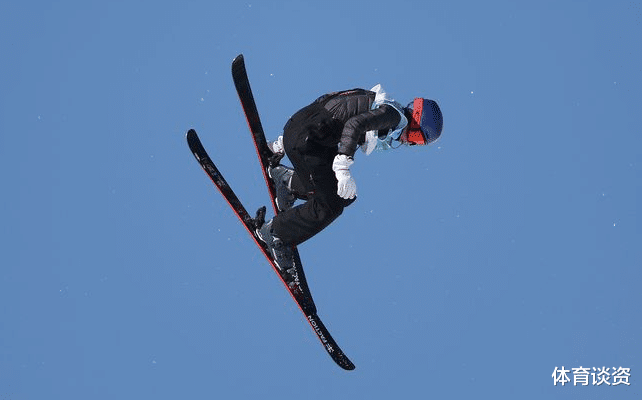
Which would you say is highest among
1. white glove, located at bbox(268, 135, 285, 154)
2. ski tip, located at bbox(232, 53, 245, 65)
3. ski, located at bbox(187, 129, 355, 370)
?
ski tip, located at bbox(232, 53, 245, 65)

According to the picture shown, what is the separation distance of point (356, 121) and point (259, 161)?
1715 millimetres

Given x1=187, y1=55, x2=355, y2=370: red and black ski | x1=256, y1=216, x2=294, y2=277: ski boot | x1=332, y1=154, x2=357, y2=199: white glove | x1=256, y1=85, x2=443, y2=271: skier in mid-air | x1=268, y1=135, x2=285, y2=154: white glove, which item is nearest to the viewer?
x1=332, y1=154, x2=357, y2=199: white glove

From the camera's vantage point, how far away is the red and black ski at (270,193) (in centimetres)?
757

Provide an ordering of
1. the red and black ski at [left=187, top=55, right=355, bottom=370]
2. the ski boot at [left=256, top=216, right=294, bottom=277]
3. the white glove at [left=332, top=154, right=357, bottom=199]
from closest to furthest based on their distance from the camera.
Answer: the white glove at [left=332, top=154, right=357, bottom=199] < the ski boot at [left=256, top=216, right=294, bottom=277] < the red and black ski at [left=187, top=55, right=355, bottom=370]

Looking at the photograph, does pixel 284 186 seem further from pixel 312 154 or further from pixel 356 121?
pixel 356 121

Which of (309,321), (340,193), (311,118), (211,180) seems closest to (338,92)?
(311,118)

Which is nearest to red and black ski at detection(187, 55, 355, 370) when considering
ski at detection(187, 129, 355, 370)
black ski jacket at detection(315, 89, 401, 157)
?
ski at detection(187, 129, 355, 370)

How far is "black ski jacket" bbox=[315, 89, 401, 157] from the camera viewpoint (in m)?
6.11

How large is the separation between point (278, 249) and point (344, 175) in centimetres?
153

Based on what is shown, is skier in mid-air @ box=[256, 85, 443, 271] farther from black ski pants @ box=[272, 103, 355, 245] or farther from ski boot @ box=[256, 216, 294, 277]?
ski boot @ box=[256, 216, 294, 277]

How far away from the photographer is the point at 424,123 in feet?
21.7

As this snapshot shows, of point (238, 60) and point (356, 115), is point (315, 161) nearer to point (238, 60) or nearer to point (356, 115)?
point (356, 115)

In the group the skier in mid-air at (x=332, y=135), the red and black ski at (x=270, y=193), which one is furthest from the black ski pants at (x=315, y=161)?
the red and black ski at (x=270, y=193)

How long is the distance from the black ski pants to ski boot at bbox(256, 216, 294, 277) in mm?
457
